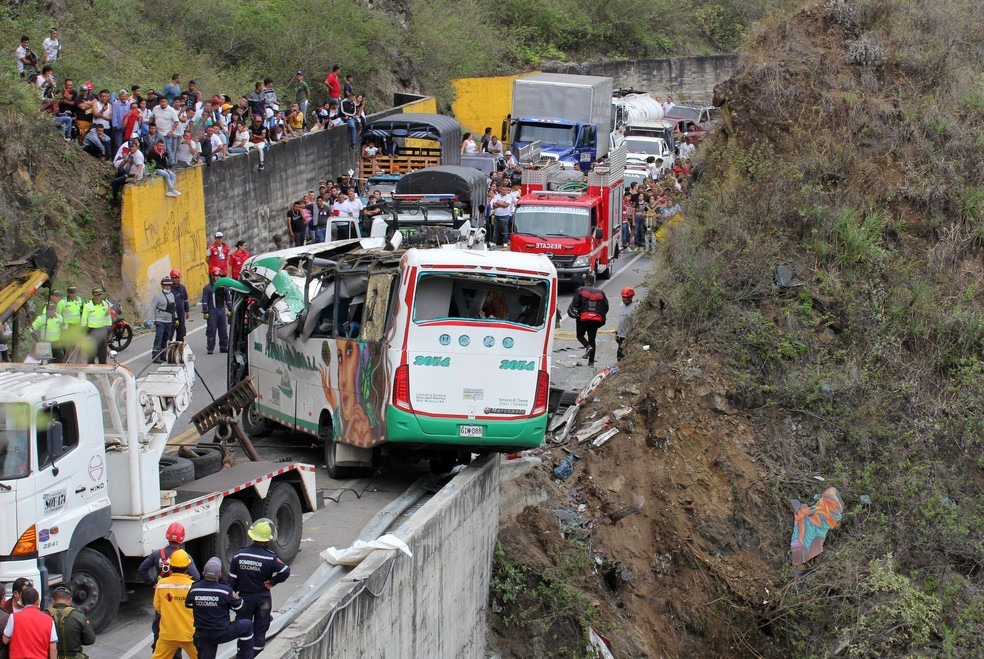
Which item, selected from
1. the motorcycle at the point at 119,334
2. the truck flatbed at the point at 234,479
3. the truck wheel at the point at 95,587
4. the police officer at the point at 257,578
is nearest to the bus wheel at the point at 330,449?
the truck flatbed at the point at 234,479

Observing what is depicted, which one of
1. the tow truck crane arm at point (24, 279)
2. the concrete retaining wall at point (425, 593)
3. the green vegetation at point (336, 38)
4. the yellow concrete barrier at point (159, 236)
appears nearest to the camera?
the concrete retaining wall at point (425, 593)

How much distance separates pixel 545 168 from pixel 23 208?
546 inches

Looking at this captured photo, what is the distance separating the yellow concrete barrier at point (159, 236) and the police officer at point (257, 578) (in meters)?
15.8

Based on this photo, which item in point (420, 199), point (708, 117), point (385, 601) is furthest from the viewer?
point (708, 117)

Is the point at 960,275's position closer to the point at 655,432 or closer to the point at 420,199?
the point at 655,432

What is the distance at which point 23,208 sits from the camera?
23.0m

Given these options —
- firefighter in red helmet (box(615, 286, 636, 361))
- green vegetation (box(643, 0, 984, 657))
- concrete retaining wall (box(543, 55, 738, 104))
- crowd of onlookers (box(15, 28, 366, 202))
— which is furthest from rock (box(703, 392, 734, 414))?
concrete retaining wall (box(543, 55, 738, 104))

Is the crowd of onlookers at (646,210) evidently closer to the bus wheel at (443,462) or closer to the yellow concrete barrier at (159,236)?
the yellow concrete barrier at (159,236)

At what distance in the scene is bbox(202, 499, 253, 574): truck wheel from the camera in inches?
483

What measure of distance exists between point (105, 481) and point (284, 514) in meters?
2.71

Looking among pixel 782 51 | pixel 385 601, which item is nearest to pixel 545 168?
pixel 782 51

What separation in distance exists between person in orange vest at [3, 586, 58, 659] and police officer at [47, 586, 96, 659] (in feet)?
1.49

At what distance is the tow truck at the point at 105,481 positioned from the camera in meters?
10.1

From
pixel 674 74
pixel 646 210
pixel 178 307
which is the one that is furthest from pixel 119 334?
pixel 674 74
